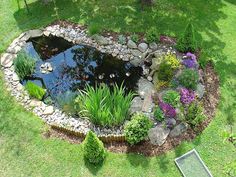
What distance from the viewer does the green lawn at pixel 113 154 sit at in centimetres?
1014

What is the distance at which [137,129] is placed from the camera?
33.3 ft

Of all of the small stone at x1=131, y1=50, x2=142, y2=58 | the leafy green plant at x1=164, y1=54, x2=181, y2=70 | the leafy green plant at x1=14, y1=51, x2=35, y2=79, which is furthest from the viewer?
the small stone at x1=131, y1=50, x2=142, y2=58

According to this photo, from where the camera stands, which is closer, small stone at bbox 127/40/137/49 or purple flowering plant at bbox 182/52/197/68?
purple flowering plant at bbox 182/52/197/68

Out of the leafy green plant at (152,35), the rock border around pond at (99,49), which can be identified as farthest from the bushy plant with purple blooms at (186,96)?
the leafy green plant at (152,35)

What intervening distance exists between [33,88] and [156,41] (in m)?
4.79

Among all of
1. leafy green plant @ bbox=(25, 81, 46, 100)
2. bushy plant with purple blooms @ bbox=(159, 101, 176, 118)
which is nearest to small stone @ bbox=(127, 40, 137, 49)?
bushy plant with purple blooms @ bbox=(159, 101, 176, 118)

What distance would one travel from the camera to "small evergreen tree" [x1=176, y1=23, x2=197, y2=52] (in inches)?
494

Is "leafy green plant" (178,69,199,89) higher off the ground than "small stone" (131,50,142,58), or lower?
higher

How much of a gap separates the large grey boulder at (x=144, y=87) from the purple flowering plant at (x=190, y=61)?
1332 mm

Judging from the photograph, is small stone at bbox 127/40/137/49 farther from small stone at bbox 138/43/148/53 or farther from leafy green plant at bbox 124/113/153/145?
leafy green plant at bbox 124/113/153/145

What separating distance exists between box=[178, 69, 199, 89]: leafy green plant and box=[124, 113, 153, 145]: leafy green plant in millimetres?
2091

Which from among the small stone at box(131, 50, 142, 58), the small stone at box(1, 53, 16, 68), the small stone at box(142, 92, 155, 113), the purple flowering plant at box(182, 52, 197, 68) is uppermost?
the purple flowering plant at box(182, 52, 197, 68)

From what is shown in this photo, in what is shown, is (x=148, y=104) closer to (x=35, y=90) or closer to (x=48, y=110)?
(x=48, y=110)

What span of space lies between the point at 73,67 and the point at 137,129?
394cm
